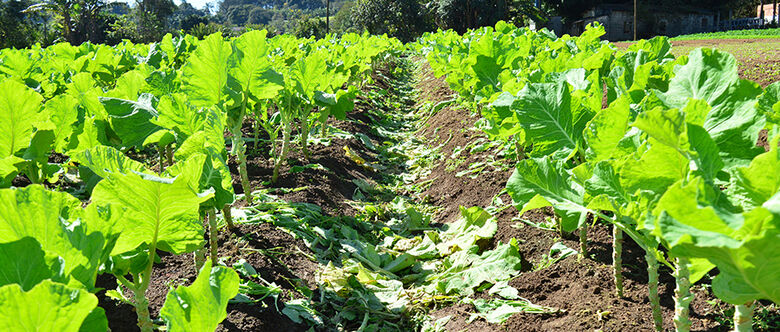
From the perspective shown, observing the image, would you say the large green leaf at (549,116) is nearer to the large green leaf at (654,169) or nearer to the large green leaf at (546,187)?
the large green leaf at (546,187)

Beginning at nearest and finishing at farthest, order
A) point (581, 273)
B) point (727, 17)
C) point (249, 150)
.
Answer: point (581, 273), point (249, 150), point (727, 17)

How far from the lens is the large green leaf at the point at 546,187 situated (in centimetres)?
207

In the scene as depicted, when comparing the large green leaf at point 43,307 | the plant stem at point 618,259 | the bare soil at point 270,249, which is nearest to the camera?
the large green leaf at point 43,307

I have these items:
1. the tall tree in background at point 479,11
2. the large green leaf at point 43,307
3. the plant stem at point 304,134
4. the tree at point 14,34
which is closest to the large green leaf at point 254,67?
the plant stem at point 304,134

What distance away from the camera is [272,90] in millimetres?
3787

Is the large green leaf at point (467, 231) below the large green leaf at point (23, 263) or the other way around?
below

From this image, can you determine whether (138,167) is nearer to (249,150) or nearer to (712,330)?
(712,330)

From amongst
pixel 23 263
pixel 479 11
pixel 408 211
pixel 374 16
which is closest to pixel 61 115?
pixel 23 263

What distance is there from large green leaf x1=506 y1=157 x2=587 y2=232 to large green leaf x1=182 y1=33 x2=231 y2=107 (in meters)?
2.17

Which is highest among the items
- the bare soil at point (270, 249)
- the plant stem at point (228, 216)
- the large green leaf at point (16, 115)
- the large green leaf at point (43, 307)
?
the large green leaf at point (16, 115)

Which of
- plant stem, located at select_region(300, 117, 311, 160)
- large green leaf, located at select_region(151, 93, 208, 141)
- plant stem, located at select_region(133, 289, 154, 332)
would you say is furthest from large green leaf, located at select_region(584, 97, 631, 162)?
plant stem, located at select_region(300, 117, 311, 160)

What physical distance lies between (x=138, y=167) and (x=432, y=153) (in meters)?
4.82

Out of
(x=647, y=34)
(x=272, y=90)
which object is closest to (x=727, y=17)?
(x=647, y=34)

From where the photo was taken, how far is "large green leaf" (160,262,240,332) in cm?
139
